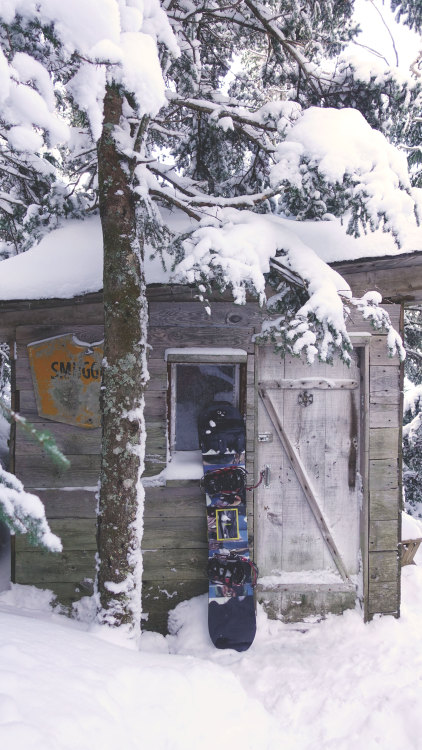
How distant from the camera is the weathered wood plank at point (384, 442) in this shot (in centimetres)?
474

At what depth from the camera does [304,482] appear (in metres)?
4.77

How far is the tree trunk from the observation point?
324cm

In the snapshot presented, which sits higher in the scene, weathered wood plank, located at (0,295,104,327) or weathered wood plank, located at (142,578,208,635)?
weathered wood plank, located at (0,295,104,327)

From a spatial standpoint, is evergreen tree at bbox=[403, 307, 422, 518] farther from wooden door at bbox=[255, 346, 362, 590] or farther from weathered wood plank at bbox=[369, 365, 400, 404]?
wooden door at bbox=[255, 346, 362, 590]

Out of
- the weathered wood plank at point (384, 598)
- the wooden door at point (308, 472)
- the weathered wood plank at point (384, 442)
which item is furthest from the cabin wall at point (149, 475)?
the weathered wood plank at point (384, 598)

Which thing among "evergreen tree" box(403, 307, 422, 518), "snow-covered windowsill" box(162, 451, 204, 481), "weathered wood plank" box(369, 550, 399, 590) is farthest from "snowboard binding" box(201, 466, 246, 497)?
"evergreen tree" box(403, 307, 422, 518)

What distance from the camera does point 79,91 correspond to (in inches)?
93.9

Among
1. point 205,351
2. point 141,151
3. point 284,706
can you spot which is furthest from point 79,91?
point 284,706

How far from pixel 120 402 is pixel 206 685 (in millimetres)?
1817

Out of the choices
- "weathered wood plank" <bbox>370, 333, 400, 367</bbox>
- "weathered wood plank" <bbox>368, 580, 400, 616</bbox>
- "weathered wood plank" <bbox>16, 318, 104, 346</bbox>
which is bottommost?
"weathered wood plank" <bbox>368, 580, 400, 616</bbox>

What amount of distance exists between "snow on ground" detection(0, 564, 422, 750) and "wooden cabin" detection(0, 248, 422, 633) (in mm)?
289

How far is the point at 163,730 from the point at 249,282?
258 centimetres

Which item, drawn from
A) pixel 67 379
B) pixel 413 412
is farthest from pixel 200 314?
pixel 413 412

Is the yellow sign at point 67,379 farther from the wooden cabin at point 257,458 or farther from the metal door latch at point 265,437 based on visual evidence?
the metal door latch at point 265,437
